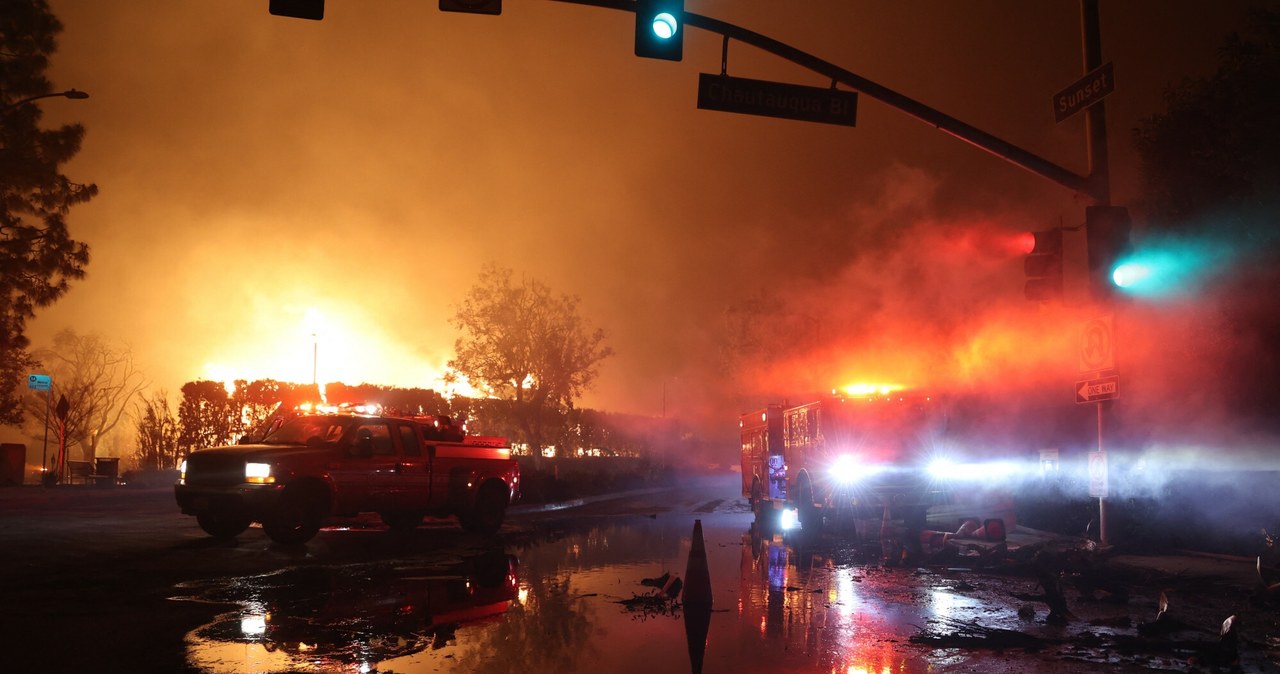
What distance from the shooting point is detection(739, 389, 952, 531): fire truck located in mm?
15695

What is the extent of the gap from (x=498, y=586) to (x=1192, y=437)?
53.7 ft

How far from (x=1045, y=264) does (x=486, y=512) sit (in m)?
10.2

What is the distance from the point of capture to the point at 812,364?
1515 inches

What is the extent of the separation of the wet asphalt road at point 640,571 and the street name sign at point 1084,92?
573 centimetres

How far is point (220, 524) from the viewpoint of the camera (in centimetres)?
1399

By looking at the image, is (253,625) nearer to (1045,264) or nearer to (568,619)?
(568,619)

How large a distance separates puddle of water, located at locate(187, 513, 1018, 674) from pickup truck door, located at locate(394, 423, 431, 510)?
9.32 feet

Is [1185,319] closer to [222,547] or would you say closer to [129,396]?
[222,547]

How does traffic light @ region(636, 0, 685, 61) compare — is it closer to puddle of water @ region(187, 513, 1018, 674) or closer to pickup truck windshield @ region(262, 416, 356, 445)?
puddle of water @ region(187, 513, 1018, 674)

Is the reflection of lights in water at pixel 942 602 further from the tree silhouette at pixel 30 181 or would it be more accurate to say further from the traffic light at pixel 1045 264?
the tree silhouette at pixel 30 181

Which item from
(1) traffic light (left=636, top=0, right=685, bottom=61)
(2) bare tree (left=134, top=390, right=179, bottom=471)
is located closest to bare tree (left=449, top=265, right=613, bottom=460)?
(2) bare tree (left=134, top=390, right=179, bottom=471)

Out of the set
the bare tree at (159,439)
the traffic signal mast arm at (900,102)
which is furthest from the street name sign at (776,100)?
the bare tree at (159,439)

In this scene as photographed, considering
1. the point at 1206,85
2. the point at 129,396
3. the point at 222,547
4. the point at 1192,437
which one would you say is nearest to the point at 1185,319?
the point at 1192,437

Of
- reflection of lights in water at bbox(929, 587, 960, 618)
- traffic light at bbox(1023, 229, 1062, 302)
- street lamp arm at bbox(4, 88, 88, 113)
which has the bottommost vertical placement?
reflection of lights in water at bbox(929, 587, 960, 618)
